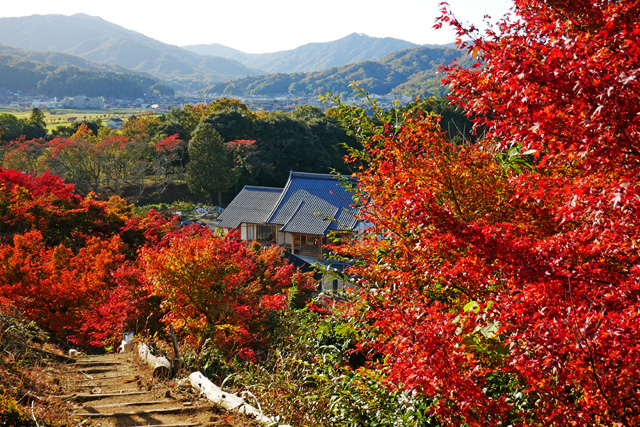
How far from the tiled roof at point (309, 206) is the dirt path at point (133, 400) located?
1568cm

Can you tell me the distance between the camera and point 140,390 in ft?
15.7

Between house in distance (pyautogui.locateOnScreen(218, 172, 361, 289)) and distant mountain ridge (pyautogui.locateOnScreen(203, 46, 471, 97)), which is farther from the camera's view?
distant mountain ridge (pyautogui.locateOnScreen(203, 46, 471, 97))

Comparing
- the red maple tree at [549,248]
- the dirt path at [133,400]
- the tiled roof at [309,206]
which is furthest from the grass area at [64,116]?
the red maple tree at [549,248]

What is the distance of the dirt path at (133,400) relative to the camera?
3902 millimetres

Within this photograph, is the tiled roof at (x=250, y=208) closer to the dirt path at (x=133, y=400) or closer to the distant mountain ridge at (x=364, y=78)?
the dirt path at (x=133, y=400)

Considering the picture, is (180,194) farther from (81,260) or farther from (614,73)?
(614,73)

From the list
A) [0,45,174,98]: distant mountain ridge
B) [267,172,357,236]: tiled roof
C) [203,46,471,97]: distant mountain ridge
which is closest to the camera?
[267,172,357,236]: tiled roof

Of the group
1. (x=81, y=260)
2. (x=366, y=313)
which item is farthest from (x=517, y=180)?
(x=81, y=260)

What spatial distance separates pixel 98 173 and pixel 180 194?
5473 millimetres

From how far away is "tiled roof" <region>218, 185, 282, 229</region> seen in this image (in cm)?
2375

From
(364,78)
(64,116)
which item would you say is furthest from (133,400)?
(364,78)

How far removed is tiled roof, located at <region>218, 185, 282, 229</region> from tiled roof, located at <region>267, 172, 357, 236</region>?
0.73 metres

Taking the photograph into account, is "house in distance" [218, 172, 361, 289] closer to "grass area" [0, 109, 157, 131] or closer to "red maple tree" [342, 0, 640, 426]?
"red maple tree" [342, 0, 640, 426]

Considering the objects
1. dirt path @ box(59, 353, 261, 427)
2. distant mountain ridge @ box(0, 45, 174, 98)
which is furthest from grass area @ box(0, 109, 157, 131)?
dirt path @ box(59, 353, 261, 427)
